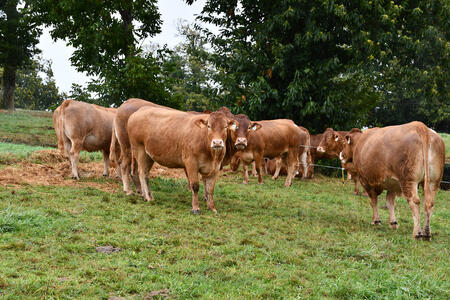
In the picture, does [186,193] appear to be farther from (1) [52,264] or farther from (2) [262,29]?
(2) [262,29]

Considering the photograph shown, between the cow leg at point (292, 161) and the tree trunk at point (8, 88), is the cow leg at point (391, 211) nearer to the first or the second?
the cow leg at point (292, 161)

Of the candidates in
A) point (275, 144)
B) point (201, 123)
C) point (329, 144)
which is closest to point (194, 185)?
point (201, 123)

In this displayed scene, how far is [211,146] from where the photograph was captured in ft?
25.8

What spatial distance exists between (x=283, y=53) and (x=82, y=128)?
926 cm

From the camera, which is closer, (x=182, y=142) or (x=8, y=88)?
(x=182, y=142)

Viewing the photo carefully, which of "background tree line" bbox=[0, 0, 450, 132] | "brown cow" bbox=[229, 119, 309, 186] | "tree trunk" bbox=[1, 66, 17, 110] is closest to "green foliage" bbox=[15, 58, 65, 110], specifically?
"tree trunk" bbox=[1, 66, 17, 110]

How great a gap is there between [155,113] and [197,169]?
1.84 meters

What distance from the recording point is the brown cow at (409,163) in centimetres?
694

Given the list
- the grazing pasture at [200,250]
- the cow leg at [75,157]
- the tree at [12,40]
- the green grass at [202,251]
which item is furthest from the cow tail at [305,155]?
the tree at [12,40]

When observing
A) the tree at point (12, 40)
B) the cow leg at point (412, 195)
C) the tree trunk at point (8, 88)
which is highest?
the tree at point (12, 40)

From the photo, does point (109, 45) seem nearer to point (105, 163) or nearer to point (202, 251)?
point (105, 163)

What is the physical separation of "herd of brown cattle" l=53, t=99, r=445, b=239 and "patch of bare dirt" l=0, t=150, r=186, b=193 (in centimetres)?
57

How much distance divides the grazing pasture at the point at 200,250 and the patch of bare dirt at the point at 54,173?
372 mm

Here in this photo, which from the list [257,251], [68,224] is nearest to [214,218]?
[257,251]
